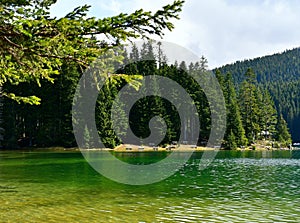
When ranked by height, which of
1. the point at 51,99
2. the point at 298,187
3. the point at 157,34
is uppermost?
the point at 51,99

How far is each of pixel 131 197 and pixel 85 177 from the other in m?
9.47

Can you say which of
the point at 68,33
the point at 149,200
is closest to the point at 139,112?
the point at 149,200

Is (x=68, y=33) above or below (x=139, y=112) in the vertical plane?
below

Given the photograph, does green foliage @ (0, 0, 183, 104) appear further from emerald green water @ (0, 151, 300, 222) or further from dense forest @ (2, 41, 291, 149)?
dense forest @ (2, 41, 291, 149)

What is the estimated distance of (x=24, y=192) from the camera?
20359 millimetres

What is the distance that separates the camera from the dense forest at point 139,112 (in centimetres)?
6962

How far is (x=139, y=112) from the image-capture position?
79250mm

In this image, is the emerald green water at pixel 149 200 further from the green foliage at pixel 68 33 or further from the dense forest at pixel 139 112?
the dense forest at pixel 139 112

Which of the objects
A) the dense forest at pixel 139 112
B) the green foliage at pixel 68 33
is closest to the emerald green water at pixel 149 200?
the green foliage at pixel 68 33

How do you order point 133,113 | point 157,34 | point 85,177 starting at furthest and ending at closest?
point 133,113, point 85,177, point 157,34

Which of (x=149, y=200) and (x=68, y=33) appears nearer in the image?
(x=68, y=33)

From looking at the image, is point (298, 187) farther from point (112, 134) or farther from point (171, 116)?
point (171, 116)

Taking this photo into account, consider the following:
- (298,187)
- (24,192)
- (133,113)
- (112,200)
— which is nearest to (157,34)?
(112,200)

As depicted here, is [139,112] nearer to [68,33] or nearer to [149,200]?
[149,200]
